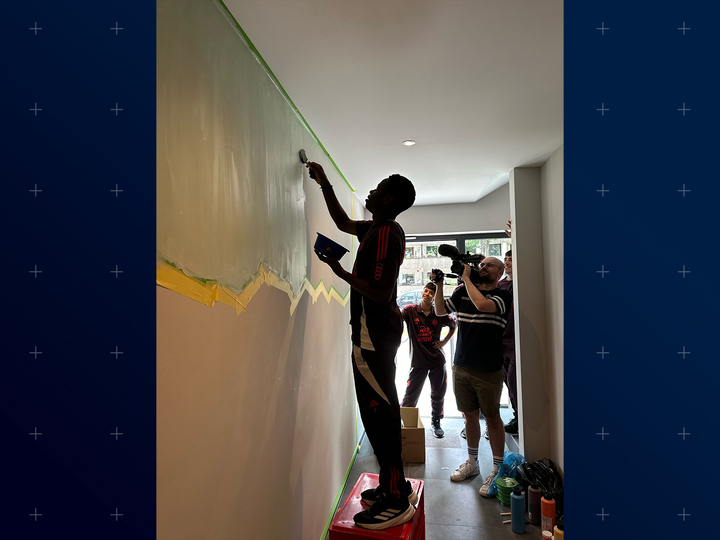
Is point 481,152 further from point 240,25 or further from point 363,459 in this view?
point 363,459

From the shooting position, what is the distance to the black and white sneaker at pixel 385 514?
5.62ft

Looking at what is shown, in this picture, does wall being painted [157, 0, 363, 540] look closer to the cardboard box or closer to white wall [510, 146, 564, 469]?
the cardboard box

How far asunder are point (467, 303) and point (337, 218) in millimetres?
1314

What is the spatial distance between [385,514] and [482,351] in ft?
4.44

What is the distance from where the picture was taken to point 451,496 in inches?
107

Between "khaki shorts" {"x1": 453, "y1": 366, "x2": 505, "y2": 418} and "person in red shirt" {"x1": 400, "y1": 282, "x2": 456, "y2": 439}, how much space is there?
1001mm

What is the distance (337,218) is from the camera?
6.88 ft

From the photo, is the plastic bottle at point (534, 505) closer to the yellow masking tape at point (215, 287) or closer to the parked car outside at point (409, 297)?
the yellow masking tape at point (215, 287)

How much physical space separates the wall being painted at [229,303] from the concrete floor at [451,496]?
2.95 feet

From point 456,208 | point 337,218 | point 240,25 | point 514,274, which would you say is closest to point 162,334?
point 240,25

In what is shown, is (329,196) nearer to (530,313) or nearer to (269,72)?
(269,72)

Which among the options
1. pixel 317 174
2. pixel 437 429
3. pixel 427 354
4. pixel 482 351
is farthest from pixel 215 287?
pixel 437 429

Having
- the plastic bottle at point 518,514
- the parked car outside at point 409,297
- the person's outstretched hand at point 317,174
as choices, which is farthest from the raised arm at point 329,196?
the parked car outside at point 409,297

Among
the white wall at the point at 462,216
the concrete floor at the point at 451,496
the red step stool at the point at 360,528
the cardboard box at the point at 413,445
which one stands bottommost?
the concrete floor at the point at 451,496
